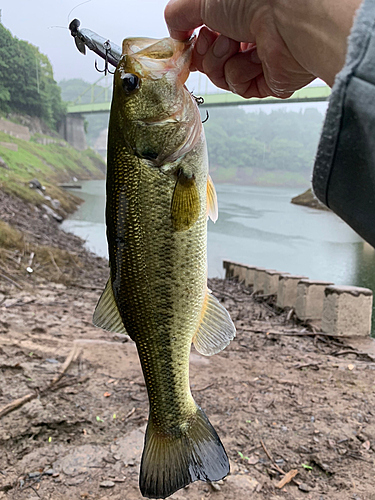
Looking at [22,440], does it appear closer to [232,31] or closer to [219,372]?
[219,372]

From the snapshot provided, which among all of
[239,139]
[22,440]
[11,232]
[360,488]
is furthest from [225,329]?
[239,139]

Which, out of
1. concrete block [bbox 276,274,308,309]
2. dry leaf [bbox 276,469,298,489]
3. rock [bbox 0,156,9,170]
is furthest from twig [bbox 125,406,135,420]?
rock [bbox 0,156,9,170]

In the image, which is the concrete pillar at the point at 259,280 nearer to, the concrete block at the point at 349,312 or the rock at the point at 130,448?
the concrete block at the point at 349,312

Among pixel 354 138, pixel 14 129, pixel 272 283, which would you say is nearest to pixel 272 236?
pixel 272 283

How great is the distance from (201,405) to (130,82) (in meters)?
2.43

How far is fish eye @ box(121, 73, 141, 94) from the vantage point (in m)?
1.20

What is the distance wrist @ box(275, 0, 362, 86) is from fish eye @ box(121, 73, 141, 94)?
1.38ft

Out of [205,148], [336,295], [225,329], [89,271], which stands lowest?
[89,271]

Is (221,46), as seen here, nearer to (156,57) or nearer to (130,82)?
(156,57)

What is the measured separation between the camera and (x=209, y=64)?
1.62m

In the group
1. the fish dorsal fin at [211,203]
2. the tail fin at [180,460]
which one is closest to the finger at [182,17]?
the fish dorsal fin at [211,203]

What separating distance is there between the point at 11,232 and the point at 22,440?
4.82 metres

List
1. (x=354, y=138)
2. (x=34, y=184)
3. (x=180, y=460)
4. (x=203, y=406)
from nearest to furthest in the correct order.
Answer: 1. (x=354, y=138)
2. (x=180, y=460)
3. (x=203, y=406)
4. (x=34, y=184)

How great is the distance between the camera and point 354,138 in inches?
24.2
